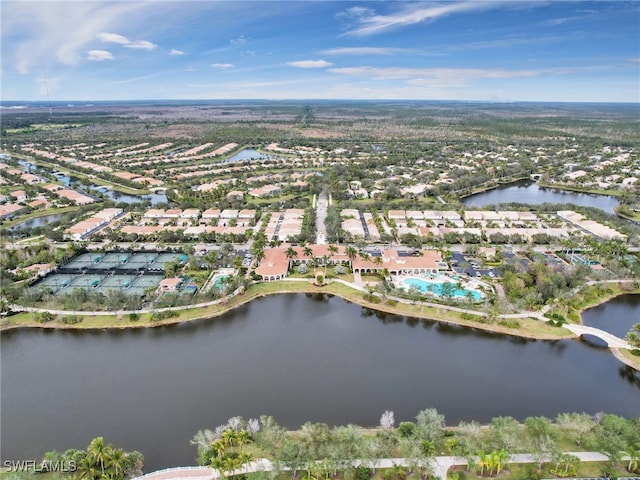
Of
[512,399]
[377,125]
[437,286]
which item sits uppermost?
[377,125]

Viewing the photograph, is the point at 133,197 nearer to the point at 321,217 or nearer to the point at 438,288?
the point at 321,217

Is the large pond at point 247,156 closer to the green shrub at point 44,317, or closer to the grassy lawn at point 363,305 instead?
the grassy lawn at point 363,305

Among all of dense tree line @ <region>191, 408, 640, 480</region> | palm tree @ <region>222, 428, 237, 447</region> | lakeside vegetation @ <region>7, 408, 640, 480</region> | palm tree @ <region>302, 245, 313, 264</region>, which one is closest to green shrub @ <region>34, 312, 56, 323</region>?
lakeside vegetation @ <region>7, 408, 640, 480</region>

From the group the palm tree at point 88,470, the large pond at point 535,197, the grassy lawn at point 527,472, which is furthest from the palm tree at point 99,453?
the large pond at point 535,197

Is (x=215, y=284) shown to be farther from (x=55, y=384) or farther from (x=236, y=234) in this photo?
(x=55, y=384)

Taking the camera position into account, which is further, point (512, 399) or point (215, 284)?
point (215, 284)

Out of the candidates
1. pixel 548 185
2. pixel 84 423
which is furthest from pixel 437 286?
pixel 548 185

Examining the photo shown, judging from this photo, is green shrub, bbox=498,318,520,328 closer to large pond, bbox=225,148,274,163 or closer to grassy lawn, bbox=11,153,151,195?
grassy lawn, bbox=11,153,151,195
